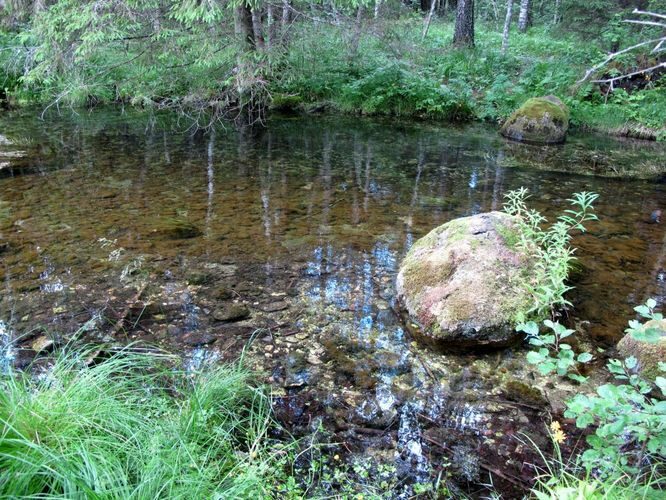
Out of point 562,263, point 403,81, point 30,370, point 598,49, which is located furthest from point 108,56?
point 598,49

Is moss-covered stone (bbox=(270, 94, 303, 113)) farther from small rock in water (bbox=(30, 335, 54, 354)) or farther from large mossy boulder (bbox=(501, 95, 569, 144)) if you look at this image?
small rock in water (bbox=(30, 335, 54, 354))

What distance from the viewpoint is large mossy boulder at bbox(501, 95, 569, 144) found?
12055 millimetres

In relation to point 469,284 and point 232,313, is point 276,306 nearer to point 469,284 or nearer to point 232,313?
point 232,313

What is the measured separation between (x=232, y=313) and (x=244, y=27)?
919cm

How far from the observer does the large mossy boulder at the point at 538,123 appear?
1205 cm

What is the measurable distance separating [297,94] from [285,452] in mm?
13458

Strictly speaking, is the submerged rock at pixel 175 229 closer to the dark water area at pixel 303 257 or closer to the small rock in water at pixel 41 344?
the dark water area at pixel 303 257

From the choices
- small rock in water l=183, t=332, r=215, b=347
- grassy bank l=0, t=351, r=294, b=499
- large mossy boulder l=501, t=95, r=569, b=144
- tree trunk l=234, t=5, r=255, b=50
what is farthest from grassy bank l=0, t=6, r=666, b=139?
grassy bank l=0, t=351, r=294, b=499

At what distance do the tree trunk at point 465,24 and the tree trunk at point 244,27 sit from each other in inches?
343

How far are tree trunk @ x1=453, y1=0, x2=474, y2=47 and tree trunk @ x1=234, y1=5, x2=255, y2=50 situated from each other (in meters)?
8.72

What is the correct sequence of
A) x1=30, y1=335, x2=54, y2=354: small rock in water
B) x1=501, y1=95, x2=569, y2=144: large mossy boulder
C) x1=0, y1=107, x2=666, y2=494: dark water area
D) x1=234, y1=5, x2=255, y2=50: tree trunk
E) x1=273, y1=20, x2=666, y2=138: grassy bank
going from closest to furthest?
x1=0, y1=107, x2=666, y2=494: dark water area, x1=30, y1=335, x2=54, y2=354: small rock in water, x1=234, y1=5, x2=255, y2=50: tree trunk, x1=501, y1=95, x2=569, y2=144: large mossy boulder, x1=273, y1=20, x2=666, y2=138: grassy bank

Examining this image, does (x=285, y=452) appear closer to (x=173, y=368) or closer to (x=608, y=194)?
(x=173, y=368)

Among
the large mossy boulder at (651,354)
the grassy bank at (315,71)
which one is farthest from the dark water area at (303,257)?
the grassy bank at (315,71)

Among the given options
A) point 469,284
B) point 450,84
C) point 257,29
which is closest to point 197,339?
point 469,284
